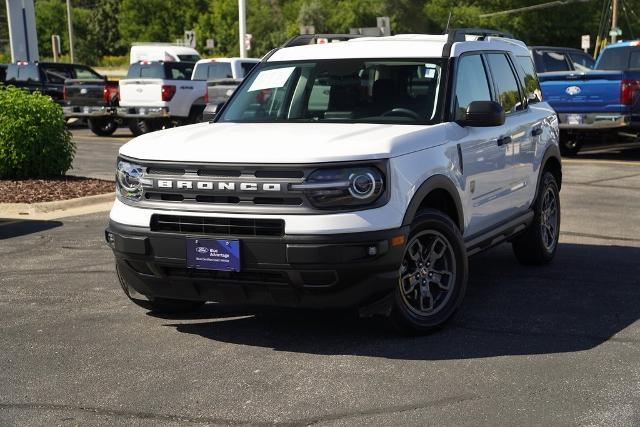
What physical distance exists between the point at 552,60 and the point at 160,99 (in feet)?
29.4

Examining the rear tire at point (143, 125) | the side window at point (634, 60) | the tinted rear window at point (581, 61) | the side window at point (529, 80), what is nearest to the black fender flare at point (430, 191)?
the side window at point (529, 80)

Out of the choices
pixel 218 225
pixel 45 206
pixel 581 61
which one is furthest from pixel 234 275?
pixel 581 61

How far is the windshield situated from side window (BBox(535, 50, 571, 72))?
14037 millimetres

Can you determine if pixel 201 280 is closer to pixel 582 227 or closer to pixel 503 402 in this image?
pixel 503 402

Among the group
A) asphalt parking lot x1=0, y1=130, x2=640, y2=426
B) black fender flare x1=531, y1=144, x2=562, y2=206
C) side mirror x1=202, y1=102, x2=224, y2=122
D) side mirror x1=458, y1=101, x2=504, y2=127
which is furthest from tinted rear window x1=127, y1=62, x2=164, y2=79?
side mirror x1=458, y1=101, x2=504, y2=127

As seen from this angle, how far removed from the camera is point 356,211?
18.2 ft

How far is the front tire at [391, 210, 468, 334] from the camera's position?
6.00m

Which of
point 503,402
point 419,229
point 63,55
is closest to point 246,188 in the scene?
point 419,229

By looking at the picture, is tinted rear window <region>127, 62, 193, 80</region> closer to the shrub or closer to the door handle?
the shrub

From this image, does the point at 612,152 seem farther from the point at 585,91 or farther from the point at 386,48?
the point at 386,48

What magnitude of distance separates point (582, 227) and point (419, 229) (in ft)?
16.3

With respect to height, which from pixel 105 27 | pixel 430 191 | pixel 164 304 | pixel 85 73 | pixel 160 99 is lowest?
pixel 105 27

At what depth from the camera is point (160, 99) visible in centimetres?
2317

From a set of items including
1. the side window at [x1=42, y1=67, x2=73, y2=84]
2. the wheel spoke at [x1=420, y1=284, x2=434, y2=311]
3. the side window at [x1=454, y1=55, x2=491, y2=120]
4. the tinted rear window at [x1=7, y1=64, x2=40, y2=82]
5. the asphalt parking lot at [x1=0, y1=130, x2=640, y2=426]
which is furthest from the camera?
the side window at [x1=42, y1=67, x2=73, y2=84]
